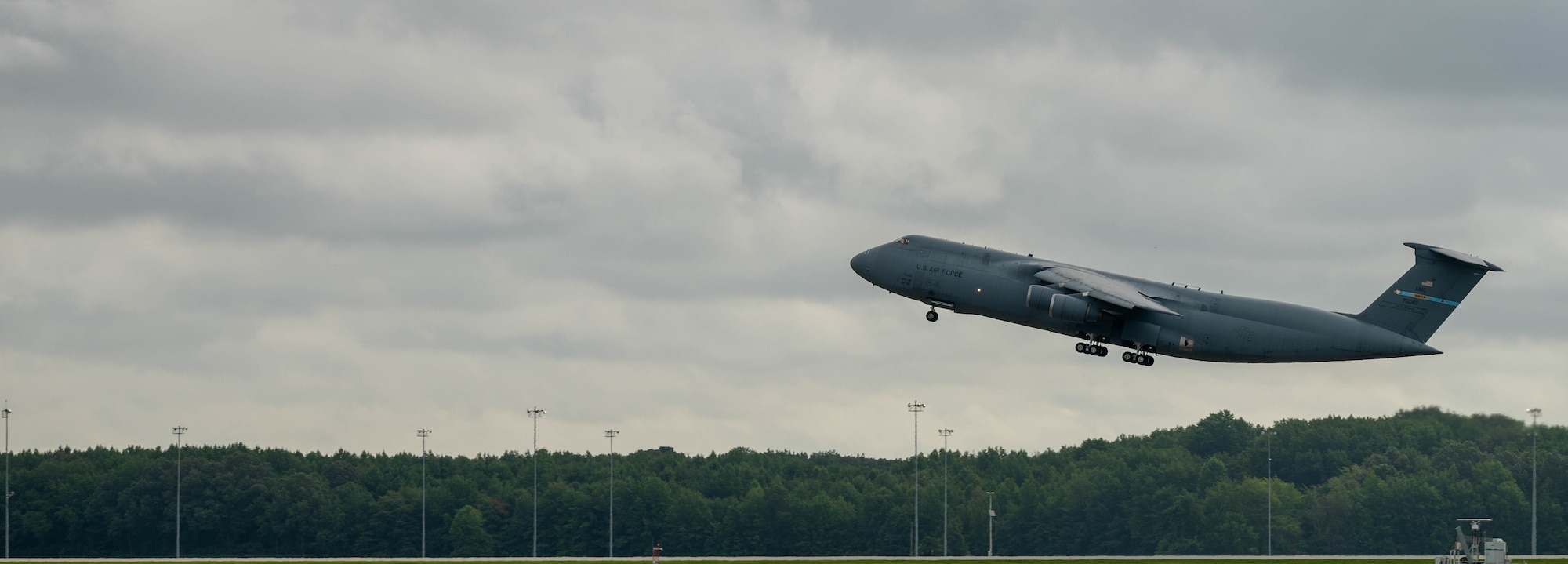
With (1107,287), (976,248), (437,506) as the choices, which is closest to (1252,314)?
(1107,287)

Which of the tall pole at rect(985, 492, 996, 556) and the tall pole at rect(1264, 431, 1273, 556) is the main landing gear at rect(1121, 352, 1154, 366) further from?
the tall pole at rect(985, 492, 996, 556)

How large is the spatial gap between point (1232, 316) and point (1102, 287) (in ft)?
14.8

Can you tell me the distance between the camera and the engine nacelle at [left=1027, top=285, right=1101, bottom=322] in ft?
211

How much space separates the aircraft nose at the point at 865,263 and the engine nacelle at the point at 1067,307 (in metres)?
7.29

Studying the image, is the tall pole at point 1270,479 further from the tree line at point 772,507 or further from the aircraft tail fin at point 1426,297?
the aircraft tail fin at point 1426,297

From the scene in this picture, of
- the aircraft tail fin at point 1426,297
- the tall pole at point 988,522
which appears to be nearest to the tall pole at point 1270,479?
the tall pole at point 988,522

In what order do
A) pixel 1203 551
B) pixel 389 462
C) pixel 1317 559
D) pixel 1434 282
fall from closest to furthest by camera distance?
pixel 1434 282 < pixel 1317 559 < pixel 1203 551 < pixel 389 462

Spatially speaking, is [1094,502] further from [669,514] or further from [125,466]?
[125,466]

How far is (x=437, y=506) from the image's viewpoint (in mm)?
159625

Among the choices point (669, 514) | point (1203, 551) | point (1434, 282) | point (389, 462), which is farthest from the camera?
point (389, 462)

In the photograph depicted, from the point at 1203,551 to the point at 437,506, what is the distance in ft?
207

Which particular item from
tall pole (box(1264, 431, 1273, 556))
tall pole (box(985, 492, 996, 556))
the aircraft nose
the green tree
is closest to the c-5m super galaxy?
the aircraft nose

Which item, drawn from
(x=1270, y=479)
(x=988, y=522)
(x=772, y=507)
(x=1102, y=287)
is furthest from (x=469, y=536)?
(x=1102, y=287)

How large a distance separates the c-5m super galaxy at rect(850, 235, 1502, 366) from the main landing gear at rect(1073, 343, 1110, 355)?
0.18 feet
